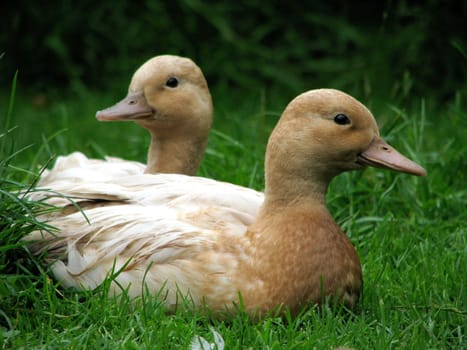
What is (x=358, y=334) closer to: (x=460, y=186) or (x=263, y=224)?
(x=263, y=224)

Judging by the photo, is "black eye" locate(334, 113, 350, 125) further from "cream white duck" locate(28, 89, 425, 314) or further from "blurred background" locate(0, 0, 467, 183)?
"blurred background" locate(0, 0, 467, 183)

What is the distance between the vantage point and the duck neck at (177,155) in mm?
4983

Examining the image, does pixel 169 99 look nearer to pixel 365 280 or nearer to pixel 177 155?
pixel 177 155

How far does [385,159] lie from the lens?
3908 millimetres

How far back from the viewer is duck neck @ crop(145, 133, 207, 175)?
4983 millimetres

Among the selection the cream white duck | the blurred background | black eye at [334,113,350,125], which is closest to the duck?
the cream white duck

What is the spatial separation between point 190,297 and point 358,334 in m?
0.68

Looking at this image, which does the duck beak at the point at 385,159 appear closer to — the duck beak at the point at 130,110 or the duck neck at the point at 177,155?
the duck neck at the point at 177,155

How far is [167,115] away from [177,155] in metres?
0.21

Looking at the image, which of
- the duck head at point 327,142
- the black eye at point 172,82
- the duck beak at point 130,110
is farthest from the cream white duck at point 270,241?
the black eye at point 172,82

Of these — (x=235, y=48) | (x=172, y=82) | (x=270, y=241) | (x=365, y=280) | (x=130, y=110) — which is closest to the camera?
(x=270, y=241)

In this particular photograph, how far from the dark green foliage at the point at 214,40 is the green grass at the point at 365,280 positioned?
2.00m

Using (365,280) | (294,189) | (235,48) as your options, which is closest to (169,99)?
(294,189)

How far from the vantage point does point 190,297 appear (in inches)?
150
